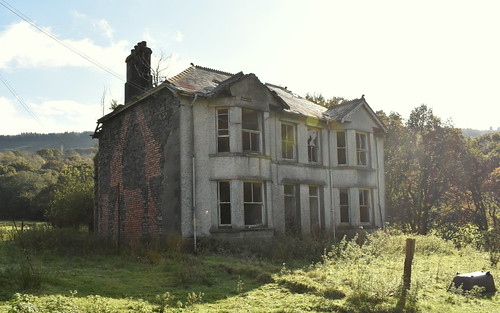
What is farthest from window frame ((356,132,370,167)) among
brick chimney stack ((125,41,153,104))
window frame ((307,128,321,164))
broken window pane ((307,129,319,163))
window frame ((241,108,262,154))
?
brick chimney stack ((125,41,153,104))

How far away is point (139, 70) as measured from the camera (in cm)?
2292

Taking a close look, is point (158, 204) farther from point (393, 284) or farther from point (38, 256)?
point (393, 284)

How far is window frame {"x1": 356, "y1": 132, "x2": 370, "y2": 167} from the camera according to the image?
25.0 meters

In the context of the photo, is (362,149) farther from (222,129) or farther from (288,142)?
(222,129)

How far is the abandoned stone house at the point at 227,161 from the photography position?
720 inches

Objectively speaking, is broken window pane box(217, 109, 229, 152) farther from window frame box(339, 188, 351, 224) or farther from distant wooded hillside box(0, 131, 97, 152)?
distant wooded hillside box(0, 131, 97, 152)

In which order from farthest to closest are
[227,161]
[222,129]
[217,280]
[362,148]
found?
[362,148], [222,129], [227,161], [217,280]

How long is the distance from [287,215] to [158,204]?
6.55 m

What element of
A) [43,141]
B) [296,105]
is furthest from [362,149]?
[43,141]

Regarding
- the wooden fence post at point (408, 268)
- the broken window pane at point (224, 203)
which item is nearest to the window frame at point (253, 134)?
the broken window pane at point (224, 203)

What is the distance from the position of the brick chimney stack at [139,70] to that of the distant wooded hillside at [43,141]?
4217 inches

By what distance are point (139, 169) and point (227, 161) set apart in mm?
4456

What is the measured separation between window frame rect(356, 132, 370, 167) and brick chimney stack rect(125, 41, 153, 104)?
38.6 feet

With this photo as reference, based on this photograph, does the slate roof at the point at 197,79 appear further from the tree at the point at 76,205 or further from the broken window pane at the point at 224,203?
the tree at the point at 76,205
